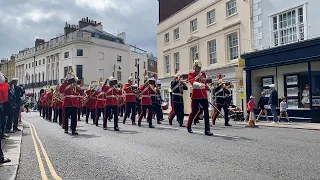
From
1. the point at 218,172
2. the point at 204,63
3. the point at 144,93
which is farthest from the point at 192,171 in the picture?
the point at 204,63

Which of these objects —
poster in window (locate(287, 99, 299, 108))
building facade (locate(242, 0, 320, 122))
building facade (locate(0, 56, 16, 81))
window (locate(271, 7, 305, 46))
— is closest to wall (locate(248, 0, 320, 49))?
building facade (locate(242, 0, 320, 122))

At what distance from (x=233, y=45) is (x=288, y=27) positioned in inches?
200

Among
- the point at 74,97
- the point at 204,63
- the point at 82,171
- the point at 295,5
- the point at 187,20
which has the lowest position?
the point at 82,171

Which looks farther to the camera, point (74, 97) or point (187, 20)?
point (187, 20)

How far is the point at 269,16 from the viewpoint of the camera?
17.7 metres

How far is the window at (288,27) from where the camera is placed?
16.0 meters

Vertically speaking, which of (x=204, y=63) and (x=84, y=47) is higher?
(x=84, y=47)

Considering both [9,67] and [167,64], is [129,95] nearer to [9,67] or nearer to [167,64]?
[167,64]

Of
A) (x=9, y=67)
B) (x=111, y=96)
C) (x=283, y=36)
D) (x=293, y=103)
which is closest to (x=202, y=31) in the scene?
(x=283, y=36)

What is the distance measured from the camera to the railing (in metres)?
15.2

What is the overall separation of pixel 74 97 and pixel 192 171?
7023mm

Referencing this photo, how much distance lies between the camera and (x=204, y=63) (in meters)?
24.1

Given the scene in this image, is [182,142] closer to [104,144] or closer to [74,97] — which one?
[104,144]

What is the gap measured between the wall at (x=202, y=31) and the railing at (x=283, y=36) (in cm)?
68
